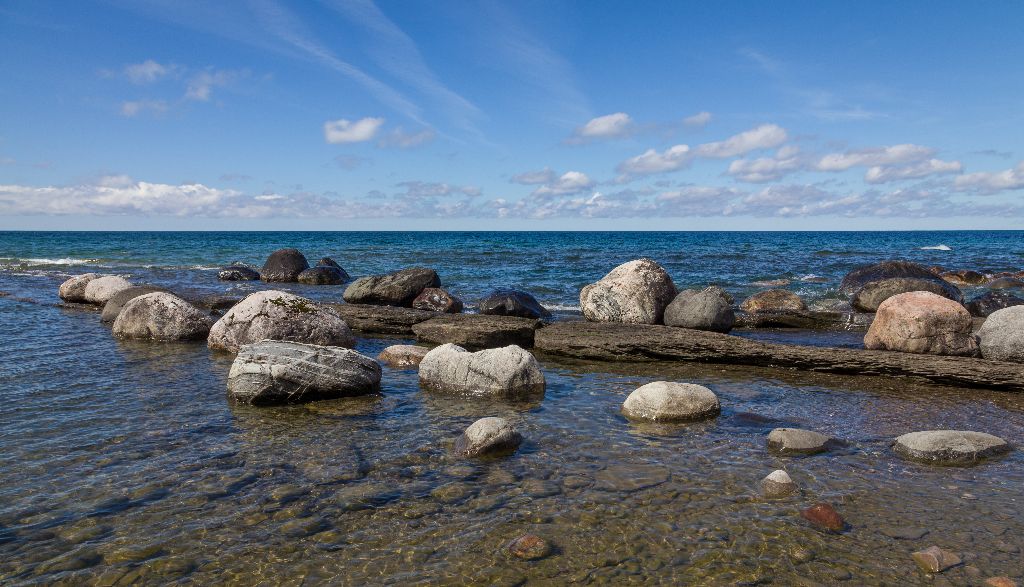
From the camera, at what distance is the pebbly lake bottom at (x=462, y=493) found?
3936 mm

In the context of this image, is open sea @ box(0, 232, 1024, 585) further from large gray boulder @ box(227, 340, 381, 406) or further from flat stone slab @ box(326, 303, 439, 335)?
flat stone slab @ box(326, 303, 439, 335)

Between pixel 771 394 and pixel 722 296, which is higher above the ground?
pixel 722 296

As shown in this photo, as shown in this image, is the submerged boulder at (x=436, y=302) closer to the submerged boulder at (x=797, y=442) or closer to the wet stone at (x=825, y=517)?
the submerged boulder at (x=797, y=442)

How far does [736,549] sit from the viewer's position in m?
4.15

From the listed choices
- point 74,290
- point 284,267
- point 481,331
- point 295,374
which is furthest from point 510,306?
point 284,267

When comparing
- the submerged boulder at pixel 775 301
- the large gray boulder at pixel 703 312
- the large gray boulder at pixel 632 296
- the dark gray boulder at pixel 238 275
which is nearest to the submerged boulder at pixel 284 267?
the dark gray boulder at pixel 238 275

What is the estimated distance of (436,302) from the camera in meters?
16.7

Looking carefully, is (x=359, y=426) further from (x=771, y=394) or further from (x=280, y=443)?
(x=771, y=394)

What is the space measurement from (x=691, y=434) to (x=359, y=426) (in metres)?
3.55

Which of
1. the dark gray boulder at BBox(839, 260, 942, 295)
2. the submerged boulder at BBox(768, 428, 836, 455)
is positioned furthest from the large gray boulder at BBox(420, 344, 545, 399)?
the dark gray boulder at BBox(839, 260, 942, 295)

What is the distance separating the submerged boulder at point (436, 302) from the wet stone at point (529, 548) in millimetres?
12370

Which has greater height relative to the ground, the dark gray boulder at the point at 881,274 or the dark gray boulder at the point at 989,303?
the dark gray boulder at the point at 881,274


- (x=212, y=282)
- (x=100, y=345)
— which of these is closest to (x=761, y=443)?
(x=100, y=345)

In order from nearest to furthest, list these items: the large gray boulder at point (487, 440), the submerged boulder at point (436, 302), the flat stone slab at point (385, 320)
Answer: the large gray boulder at point (487, 440) < the flat stone slab at point (385, 320) < the submerged boulder at point (436, 302)
